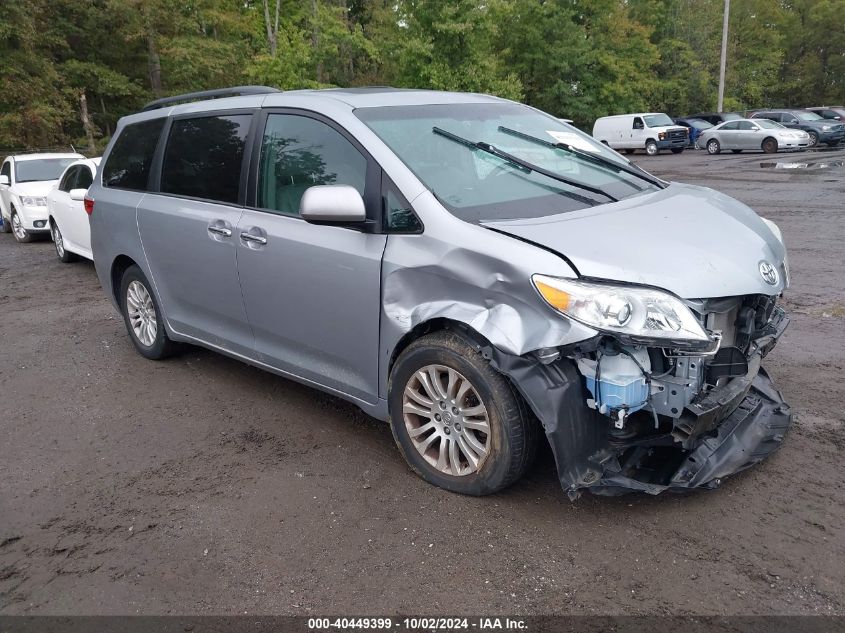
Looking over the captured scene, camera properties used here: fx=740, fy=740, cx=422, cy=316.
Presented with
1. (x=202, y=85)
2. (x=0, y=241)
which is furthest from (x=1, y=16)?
(x=0, y=241)

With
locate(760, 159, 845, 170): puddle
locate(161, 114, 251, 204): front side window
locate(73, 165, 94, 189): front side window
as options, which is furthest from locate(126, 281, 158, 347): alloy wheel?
locate(760, 159, 845, 170): puddle

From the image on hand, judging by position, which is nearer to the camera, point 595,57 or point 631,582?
point 631,582

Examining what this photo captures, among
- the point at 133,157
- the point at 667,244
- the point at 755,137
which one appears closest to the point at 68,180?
the point at 133,157

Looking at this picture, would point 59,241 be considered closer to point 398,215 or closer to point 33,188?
point 33,188

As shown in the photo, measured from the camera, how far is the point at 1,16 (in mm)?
27828

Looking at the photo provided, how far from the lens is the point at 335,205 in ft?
11.8

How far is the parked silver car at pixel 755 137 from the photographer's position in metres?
28.9

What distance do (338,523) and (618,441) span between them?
1336 mm

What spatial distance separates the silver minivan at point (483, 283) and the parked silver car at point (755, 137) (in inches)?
1095

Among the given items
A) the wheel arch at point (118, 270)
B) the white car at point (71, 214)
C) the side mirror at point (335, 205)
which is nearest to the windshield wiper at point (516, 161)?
the side mirror at point (335, 205)

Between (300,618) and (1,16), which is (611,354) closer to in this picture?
(300,618)

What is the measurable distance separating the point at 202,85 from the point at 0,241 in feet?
69.5

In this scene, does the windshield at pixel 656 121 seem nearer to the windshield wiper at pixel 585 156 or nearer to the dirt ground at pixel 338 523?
the dirt ground at pixel 338 523

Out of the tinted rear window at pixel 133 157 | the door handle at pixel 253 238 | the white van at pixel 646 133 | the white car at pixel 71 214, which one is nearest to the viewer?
the door handle at pixel 253 238
